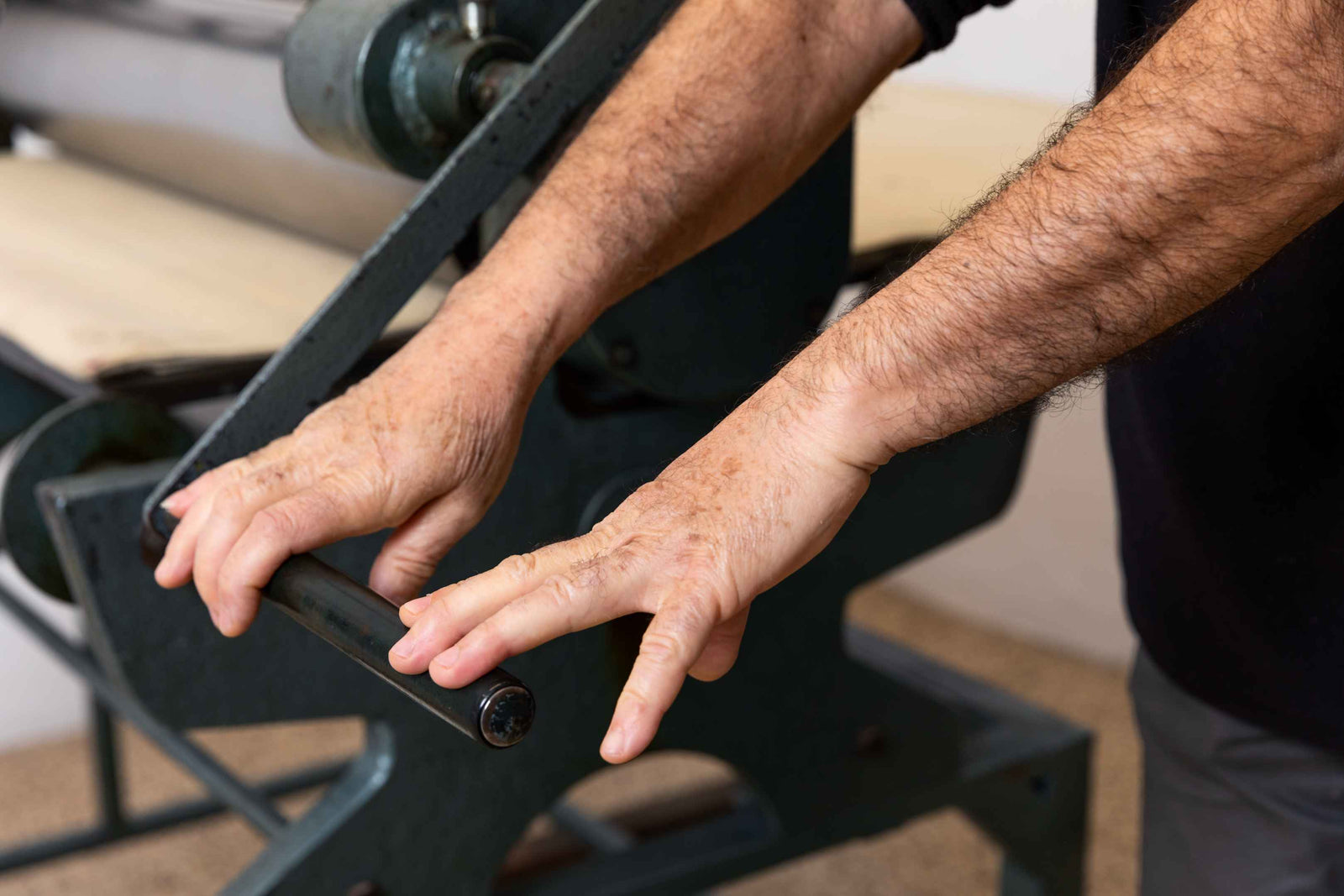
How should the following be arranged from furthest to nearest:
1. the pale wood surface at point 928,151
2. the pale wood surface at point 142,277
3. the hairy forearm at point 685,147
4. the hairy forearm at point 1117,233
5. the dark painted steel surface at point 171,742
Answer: the dark painted steel surface at point 171,742 < the pale wood surface at point 928,151 < the pale wood surface at point 142,277 < the hairy forearm at point 685,147 < the hairy forearm at point 1117,233

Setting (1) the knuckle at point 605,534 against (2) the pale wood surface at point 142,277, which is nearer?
(1) the knuckle at point 605,534

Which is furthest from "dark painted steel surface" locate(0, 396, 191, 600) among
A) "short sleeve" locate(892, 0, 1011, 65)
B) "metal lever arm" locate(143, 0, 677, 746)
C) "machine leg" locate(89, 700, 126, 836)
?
"machine leg" locate(89, 700, 126, 836)

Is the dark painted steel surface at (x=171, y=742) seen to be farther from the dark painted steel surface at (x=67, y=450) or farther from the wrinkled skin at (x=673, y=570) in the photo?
the wrinkled skin at (x=673, y=570)

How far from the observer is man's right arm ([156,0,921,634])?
68 cm

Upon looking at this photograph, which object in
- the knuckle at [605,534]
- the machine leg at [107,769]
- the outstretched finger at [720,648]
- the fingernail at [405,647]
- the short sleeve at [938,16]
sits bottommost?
the machine leg at [107,769]

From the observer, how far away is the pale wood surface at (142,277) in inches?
35.8

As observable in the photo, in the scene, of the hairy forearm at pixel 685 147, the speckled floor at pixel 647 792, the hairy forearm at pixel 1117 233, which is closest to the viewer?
the hairy forearm at pixel 1117 233

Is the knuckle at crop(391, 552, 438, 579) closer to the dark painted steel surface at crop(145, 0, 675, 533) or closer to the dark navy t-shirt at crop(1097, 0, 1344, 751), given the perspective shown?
the dark painted steel surface at crop(145, 0, 675, 533)

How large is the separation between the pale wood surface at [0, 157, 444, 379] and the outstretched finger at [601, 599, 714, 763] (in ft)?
1.44

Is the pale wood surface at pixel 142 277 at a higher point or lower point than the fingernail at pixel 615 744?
lower

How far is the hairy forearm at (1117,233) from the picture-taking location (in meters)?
0.50

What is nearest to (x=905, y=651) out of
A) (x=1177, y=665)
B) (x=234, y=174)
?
(x=1177, y=665)

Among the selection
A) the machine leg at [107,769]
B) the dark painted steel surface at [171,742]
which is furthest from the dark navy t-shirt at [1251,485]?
the machine leg at [107,769]

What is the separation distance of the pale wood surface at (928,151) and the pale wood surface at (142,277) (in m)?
0.35
